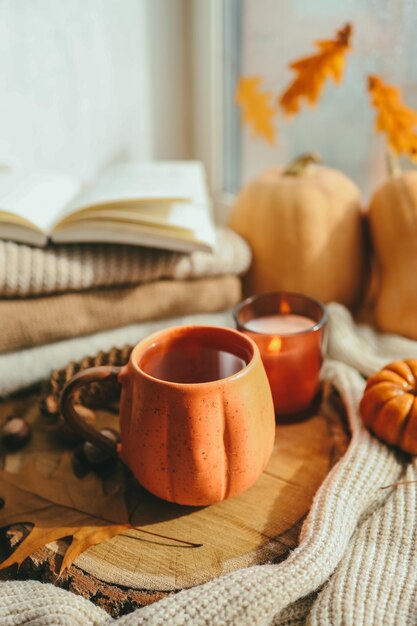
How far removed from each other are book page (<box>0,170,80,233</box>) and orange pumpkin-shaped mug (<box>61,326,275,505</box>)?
0.87 ft

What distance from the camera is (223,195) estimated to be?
1.23m

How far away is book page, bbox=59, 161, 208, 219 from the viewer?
72 cm

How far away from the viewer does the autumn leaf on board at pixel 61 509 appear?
0.49 m

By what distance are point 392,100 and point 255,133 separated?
1.01ft

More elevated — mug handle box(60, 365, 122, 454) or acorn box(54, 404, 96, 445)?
mug handle box(60, 365, 122, 454)

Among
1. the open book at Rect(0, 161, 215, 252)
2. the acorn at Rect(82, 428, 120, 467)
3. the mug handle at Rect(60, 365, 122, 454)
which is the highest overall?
the open book at Rect(0, 161, 215, 252)

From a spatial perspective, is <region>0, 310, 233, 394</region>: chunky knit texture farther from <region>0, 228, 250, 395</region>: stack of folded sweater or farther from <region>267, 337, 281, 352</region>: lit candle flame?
<region>267, 337, 281, 352</region>: lit candle flame

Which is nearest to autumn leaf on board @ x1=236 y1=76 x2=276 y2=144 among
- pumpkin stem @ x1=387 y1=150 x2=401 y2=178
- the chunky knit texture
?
pumpkin stem @ x1=387 y1=150 x2=401 y2=178

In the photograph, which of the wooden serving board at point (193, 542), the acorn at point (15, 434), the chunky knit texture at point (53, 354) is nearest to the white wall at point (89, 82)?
the chunky knit texture at point (53, 354)

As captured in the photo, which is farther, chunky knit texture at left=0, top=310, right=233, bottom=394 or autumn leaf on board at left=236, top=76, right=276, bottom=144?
autumn leaf on board at left=236, top=76, right=276, bottom=144

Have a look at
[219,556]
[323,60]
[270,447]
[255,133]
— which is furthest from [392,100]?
[219,556]

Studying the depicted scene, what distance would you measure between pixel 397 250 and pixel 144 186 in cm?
35

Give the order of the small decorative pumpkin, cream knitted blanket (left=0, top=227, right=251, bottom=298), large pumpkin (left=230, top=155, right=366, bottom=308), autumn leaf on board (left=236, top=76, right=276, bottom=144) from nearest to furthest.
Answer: the small decorative pumpkin → cream knitted blanket (left=0, top=227, right=251, bottom=298) → large pumpkin (left=230, top=155, right=366, bottom=308) → autumn leaf on board (left=236, top=76, right=276, bottom=144)

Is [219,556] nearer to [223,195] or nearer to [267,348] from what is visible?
[267,348]
